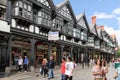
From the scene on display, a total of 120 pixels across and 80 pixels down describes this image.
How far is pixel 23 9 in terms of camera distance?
28.2 m

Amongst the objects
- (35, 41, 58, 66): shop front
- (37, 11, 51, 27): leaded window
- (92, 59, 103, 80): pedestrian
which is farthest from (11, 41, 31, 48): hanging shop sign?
(92, 59, 103, 80): pedestrian

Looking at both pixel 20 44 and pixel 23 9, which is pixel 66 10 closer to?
pixel 23 9

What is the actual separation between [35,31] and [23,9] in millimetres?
3899

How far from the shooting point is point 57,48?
39094mm

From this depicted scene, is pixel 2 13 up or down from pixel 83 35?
up

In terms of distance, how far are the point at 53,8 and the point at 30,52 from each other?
8.88m

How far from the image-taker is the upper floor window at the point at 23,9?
87.9 feet

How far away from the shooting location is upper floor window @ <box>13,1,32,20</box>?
26.8 m

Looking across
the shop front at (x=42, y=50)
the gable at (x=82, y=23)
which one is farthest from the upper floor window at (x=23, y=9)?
the gable at (x=82, y=23)

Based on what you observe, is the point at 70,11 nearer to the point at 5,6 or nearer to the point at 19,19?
the point at 19,19

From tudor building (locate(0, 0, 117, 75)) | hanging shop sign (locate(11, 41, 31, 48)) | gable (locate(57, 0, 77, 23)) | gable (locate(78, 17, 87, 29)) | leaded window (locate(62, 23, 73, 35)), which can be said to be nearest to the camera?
tudor building (locate(0, 0, 117, 75))

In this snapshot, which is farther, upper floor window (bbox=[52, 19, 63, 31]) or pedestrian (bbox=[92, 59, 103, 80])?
upper floor window (bbox=[52, 19, 63, 31])

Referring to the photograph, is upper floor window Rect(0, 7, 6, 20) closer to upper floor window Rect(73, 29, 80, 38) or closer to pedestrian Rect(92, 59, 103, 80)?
pedestrian Rect(92, 59, 103, 80)

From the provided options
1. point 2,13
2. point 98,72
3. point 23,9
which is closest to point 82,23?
point 23,9
